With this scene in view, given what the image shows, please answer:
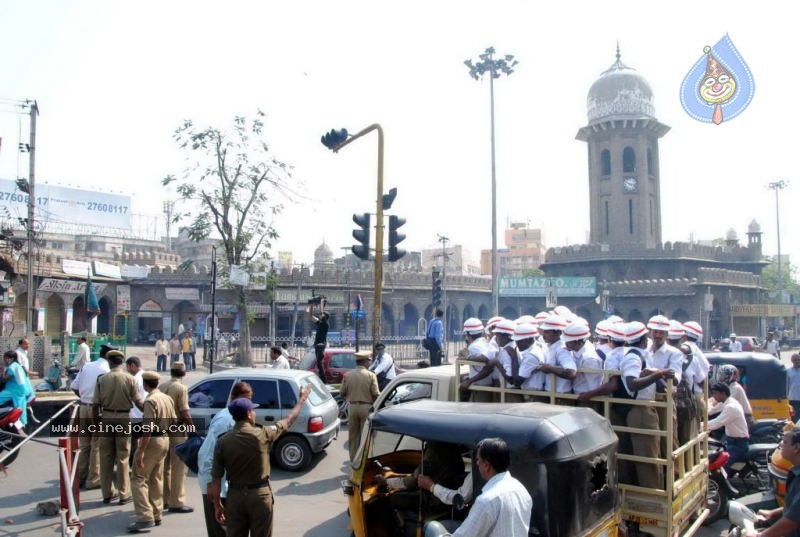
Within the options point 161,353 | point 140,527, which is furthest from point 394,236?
point 161,353

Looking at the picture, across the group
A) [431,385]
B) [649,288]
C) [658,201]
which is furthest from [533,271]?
[431,385]

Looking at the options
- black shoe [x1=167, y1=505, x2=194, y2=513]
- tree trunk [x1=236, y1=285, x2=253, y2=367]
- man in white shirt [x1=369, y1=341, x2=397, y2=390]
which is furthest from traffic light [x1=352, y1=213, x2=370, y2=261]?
tree trunk [x1=236, y1=285, x2=253, y2=367]

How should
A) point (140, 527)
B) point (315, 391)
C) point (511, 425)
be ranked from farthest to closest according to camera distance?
point (315, 391), point (140, 527), point (511, 425)

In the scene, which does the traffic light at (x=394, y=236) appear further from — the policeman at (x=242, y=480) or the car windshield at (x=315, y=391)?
the policeman at (x=242, y=480)

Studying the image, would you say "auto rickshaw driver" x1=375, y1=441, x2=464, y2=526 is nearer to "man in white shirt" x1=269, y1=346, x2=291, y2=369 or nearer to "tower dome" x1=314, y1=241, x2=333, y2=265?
"man in white shirt" x1=269, y1=346, x2=291, y2=369

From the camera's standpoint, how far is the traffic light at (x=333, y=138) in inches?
391

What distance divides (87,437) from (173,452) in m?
1.63

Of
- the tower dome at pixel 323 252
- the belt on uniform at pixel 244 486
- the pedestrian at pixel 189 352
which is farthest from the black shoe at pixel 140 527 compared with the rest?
the tower dome at pixel 323 252

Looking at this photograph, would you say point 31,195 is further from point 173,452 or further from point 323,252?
point 323,252

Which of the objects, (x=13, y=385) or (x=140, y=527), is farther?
(x=13, y=385)

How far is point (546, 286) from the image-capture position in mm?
43719

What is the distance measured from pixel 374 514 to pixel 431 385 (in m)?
2.28

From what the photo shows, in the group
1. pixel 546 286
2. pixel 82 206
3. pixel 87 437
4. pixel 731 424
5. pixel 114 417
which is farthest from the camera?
pixel 82 206

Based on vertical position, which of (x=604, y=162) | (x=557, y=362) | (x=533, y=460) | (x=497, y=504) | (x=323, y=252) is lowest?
(x=497, y=504)
